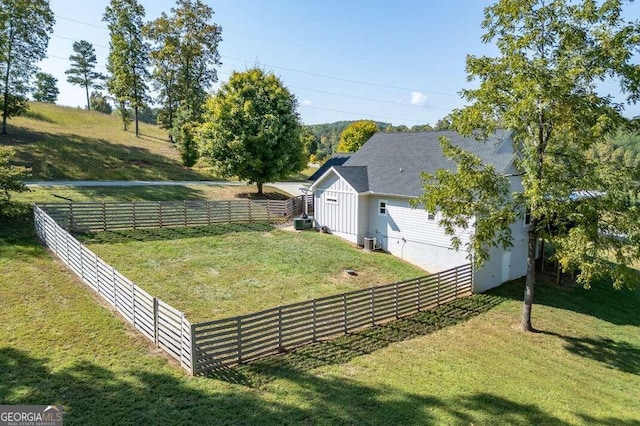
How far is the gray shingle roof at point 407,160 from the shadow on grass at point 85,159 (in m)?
18.6

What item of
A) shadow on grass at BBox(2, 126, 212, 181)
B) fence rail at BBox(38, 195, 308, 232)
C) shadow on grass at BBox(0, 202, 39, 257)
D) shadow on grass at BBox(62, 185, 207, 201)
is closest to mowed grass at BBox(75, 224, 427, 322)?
fence rail at BBox(38, 195, 308, 232)

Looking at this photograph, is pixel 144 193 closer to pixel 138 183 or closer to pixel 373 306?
pixel 138 183

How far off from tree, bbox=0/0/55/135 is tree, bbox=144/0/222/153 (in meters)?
10.2

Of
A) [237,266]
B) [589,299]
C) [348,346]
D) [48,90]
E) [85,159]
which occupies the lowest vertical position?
[589,299]

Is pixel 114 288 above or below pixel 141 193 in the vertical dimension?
below

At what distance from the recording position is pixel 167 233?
20.4 metres

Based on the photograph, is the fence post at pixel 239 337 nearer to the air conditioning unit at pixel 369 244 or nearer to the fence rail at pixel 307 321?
the fence rail at pixel 307 321

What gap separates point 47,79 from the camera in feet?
270

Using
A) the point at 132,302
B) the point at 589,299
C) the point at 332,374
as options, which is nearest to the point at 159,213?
the point at 132,302

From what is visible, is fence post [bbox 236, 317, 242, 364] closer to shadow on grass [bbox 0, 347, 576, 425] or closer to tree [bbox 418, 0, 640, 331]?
shadow on grass [bbox 0, 347, 576, 425]

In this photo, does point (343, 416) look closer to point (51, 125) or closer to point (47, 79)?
point (51, 125)

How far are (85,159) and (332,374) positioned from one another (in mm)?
32078

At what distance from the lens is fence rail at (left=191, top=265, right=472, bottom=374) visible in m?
9.15
